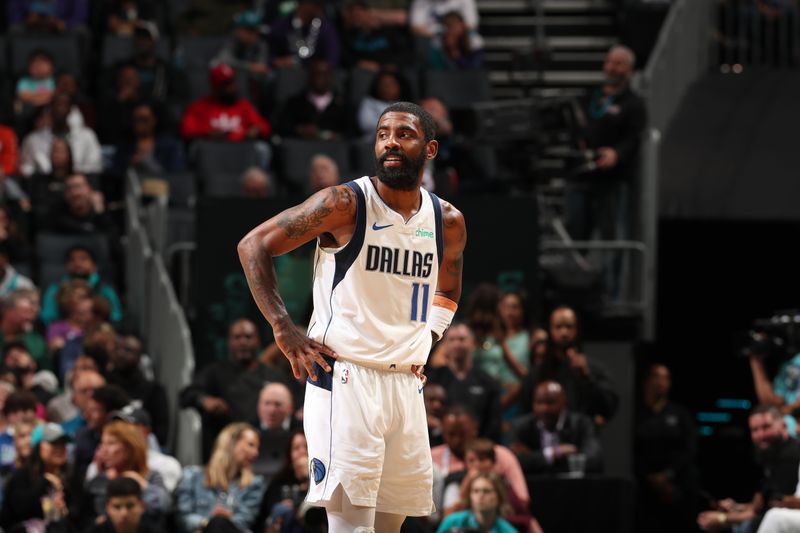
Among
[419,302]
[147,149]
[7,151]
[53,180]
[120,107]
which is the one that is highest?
[120,107]

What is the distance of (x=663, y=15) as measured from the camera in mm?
16469

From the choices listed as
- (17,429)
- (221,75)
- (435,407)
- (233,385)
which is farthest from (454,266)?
Result: (221,75)

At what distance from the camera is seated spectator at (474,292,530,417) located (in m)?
11.9

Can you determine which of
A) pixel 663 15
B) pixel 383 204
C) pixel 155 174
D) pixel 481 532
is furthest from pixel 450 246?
pixel 663 15

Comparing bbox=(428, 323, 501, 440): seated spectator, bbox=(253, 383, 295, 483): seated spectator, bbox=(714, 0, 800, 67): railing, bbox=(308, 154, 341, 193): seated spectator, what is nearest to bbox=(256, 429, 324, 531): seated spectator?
bbox=(253, 383, 295, 483): seated spectator

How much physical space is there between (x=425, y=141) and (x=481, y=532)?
149 inches

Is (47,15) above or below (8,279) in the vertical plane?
above

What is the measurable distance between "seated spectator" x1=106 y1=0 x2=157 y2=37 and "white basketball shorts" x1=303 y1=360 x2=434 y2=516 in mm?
10144

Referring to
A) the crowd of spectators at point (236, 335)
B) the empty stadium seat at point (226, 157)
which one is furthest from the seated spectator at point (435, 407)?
the empty stadium seat at point (226, 157)

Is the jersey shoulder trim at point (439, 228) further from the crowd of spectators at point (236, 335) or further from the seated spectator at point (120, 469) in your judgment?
the seated spectator at point (120, 469)

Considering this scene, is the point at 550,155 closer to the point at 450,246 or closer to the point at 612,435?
the point at 612,435

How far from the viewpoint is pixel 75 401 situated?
1109 cm

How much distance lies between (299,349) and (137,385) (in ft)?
17.8

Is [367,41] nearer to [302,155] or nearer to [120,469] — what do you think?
[302,155]
